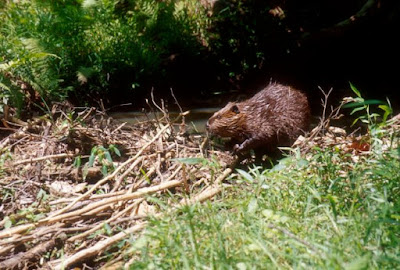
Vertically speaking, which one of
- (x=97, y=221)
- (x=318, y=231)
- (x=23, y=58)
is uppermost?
(x=23, y=58)

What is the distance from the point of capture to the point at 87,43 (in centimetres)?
670

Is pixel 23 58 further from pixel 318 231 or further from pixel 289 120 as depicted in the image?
pixel 318 231

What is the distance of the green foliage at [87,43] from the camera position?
600 cm

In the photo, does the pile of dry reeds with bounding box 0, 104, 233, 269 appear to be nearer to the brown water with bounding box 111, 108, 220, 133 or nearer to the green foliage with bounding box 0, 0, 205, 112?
the brown water with bounding box 111, 108, 220, 133

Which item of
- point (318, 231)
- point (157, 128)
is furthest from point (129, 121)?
point (318, 231)

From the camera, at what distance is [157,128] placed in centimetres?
510

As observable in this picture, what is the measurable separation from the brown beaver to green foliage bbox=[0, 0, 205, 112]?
1861 mm

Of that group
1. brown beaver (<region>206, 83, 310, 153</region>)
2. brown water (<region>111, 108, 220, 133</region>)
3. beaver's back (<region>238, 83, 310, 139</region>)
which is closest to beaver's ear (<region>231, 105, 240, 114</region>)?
brown beaver (<region>206, 83, 310, 153</region>)

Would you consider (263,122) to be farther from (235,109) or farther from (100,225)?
(100,225)

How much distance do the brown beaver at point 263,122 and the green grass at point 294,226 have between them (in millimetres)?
1303

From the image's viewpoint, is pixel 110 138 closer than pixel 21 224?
No

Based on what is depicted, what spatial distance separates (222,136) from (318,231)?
2.33 m

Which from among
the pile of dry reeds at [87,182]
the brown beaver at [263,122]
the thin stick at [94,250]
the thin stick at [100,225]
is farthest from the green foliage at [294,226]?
the brown beaver at [263,122]

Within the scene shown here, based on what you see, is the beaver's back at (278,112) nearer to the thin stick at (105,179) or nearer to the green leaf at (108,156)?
the thin stick at (105,179)
